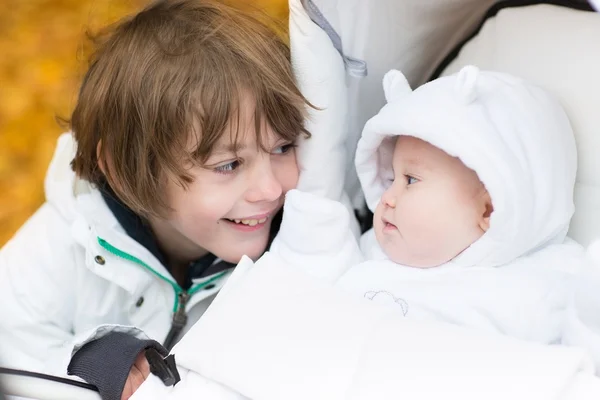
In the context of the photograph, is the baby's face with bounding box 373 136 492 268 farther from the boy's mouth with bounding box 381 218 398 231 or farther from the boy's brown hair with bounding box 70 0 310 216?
the boy's brown hair with bounding box 70 0 310 216

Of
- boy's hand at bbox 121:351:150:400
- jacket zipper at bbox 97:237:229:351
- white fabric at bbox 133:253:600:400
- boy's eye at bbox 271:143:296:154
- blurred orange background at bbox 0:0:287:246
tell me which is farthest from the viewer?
blurred orange background at bbox 0:0:287:246

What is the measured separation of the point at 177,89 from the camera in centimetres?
91

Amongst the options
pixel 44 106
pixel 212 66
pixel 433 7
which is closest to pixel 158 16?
pixel 212 66

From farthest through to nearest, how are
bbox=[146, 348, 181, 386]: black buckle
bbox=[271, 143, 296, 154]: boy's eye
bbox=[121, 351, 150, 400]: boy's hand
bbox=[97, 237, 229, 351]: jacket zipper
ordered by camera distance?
bbox=[97, 237, 229, 351]: jacket zipper, bbox=[271, 143, 296, 154]: boy's eye, bbox=[121, 351, 150, 400]: boy's hand, bbox=[146, 348, 181, 386]: black buckle

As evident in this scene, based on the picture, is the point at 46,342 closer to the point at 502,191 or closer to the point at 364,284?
the point at 364,284

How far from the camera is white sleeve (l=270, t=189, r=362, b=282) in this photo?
922mm

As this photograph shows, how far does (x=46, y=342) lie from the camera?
3.51 ft

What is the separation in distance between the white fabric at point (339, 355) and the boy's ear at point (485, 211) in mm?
175

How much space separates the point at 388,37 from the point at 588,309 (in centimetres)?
45

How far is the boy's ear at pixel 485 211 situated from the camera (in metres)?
0.84

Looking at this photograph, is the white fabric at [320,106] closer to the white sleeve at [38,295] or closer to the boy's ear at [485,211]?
the boy's ear at [485,211]

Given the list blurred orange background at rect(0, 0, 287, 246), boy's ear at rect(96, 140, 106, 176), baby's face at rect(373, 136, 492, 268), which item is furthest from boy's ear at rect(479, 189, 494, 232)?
blurred orange background at rect(0, 0, 287, 246)

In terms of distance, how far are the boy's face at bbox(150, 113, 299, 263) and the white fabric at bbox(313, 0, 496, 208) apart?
11cm

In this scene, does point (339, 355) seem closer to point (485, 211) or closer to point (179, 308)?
point (485, 211)
